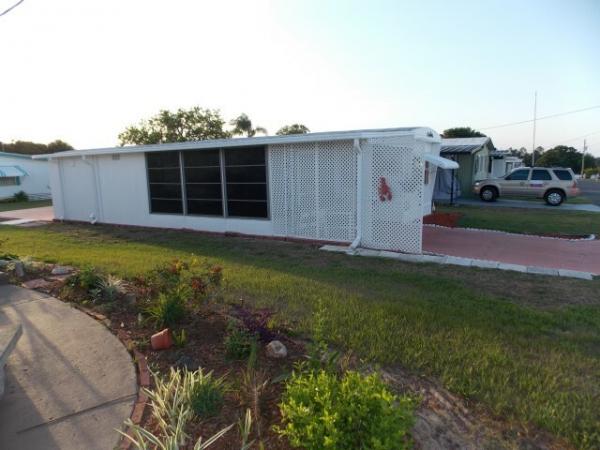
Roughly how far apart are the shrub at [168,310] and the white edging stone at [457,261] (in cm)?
467

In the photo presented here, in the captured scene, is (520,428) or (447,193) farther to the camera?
(447,193)

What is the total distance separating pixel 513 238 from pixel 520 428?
316 inches

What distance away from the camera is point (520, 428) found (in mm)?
2475

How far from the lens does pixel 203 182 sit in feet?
34.4

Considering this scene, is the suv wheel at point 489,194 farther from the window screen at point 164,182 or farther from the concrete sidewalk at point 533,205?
the window screen at point 164,182

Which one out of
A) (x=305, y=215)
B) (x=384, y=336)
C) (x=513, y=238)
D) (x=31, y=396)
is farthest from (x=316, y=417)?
(x=513, y=238)

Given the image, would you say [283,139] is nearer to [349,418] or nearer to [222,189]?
[222,189]

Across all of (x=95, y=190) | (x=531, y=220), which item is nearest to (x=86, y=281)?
(x=95, y=190)

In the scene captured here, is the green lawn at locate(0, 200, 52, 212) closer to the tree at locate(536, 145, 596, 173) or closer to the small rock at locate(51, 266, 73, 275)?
the small rock at locate(51, 266, 73, 275)

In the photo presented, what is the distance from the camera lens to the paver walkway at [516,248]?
723 cm

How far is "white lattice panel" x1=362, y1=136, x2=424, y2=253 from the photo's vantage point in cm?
776

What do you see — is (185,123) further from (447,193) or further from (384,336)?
(384,336)

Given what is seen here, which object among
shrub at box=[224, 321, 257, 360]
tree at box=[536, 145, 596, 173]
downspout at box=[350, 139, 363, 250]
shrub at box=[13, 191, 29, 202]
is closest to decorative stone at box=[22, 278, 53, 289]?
shrub at box=[224, 321, 257, 360]

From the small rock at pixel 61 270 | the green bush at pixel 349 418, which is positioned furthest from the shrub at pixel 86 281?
the green bush at pixel 349 418
